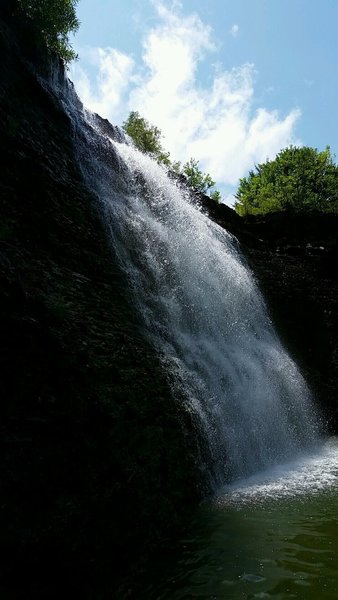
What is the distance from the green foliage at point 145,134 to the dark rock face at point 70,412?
27847 millimetres

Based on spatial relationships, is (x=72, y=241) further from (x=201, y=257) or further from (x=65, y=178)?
(x=201, y=257)

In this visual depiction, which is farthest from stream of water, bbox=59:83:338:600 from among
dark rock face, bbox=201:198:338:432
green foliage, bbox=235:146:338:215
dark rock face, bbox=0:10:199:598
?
green foliage, bbox=235:146:338:215

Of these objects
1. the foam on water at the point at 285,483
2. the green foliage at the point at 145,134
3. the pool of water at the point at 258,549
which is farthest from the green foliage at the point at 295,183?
the pool of water at the point at 258,549

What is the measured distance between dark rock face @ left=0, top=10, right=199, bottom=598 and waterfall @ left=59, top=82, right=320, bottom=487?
1031mm

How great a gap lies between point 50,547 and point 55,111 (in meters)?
10.2

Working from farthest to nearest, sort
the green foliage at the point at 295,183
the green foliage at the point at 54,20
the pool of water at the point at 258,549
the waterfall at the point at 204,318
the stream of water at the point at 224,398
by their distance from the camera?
the green foliage at the point at 295,183
the green foliage at the point at 54,20
the waterfall at the point at 204,318
the stream of water at the point at 224,398
the pool of water at the point at 258,549

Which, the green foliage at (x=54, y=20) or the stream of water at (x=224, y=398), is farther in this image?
the green foliage at (x=54, y=20)

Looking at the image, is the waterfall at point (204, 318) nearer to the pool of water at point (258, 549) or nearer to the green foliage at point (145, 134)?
the pool of water at point (258, 549)

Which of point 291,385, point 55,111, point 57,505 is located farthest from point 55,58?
point 57,505

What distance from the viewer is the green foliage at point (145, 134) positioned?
1394 inches

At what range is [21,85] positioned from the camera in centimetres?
998

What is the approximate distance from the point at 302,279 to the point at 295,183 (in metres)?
22.8

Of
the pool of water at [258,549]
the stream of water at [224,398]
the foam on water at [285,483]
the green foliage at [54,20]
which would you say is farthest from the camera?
the green foliage at [54,20]

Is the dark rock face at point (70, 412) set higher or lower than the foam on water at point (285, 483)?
higher
